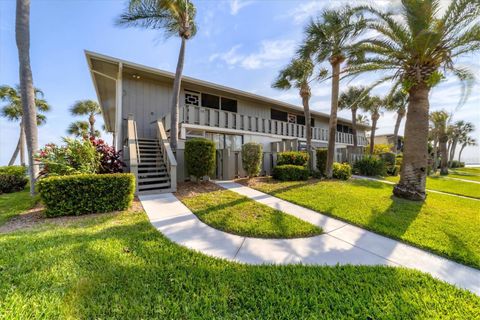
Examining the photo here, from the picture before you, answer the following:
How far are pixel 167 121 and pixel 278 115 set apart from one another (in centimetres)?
1091

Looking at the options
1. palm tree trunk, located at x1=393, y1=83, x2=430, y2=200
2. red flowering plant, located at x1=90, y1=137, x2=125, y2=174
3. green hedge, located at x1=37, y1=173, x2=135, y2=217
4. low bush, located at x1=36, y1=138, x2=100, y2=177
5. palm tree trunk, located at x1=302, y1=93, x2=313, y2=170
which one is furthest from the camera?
palm tree trunk, located at x1=302, y1=93, x2=313, y2=170

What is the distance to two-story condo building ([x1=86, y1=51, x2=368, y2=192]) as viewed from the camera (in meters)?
8.50

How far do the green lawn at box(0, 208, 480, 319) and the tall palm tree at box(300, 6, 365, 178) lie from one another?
8.60 metres

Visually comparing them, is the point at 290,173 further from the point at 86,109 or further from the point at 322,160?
the point at 86,109

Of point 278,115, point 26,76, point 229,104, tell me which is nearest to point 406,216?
point 229,104

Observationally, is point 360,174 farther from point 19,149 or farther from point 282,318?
point 19,149

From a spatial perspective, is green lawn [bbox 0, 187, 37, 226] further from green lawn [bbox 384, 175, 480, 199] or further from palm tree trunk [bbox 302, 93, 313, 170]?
green lawn [bbox 384, 175, 480, 199]

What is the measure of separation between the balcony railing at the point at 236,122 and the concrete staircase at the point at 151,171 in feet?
5.21

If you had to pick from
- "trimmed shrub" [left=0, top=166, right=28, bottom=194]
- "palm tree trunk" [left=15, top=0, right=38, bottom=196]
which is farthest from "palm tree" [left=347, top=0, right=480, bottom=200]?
"trimmed shrub" [left=0, top=166, right=28, bottom=194]

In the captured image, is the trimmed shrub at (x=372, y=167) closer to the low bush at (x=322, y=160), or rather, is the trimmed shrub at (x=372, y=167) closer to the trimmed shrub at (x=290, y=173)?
the low bush at (x=322, y=160)

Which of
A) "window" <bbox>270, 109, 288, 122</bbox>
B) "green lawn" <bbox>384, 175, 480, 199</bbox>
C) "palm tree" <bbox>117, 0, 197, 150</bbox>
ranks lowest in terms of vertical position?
"green lawn" <bbox>384, 175, 480, 199</bbox>

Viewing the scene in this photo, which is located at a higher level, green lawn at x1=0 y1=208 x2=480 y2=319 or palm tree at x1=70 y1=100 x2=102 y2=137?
palm tree at x1=70 y1=100 x2=102 y2=137

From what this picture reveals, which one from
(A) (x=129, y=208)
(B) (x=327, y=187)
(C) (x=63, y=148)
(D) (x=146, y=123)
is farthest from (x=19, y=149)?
(B) (x=327, y=187)

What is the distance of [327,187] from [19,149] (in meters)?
27.7
